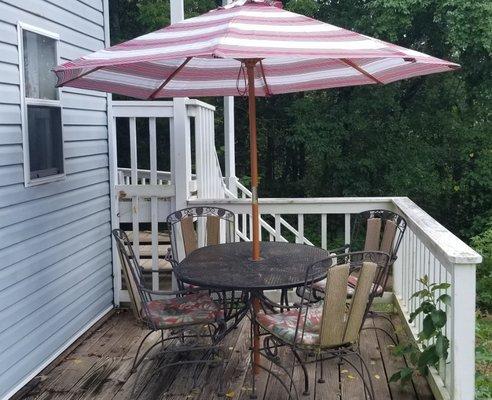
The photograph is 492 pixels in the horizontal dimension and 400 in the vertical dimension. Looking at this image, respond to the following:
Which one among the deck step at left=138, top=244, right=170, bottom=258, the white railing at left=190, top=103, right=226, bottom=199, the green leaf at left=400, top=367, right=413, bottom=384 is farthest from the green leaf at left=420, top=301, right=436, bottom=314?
the deck step at left=138, top=244, right=170, bottom=258

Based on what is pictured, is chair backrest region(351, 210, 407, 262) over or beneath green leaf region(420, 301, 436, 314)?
over

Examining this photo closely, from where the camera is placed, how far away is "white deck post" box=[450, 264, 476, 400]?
2.72 metres

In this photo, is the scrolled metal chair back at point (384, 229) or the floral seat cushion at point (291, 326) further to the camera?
the scrolled metal chair back at point (384, 229)

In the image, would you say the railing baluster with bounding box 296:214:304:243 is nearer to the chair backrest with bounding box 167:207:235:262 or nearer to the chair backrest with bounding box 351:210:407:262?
the chair backrest with bounding box 351:210:407:262

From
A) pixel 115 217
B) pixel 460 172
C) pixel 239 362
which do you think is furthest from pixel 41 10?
pixel 460 172

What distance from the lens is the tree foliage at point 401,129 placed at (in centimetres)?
1270

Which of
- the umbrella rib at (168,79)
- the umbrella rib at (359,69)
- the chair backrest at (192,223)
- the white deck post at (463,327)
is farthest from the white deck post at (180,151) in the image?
the white deck post at (463,327)

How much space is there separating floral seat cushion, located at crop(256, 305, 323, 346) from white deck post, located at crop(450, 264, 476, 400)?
679 mm

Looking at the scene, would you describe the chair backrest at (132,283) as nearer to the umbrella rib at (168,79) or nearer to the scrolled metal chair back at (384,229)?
the umbrella rib at (168,79)

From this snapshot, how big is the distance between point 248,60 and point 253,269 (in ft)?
4.02

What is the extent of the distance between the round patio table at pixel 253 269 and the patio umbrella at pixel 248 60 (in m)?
0.19

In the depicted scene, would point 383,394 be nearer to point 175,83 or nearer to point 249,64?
point 249,64

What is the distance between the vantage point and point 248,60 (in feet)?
11.4

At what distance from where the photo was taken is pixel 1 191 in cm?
330
